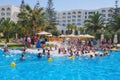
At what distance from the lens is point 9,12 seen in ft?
320

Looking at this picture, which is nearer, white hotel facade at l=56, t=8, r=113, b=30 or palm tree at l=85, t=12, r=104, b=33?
palm tree at l=85, t=12, r=104, b=33

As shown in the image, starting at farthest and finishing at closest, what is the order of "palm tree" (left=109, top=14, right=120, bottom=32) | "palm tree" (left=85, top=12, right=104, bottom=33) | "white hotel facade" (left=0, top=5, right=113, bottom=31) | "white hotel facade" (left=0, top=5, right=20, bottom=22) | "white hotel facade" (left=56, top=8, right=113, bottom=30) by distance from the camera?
"white hotel facade" (left=56, top=8, right=113, bottom=30), "white hotel facade" (left=0, top=5, right=113, bottom=31), "white hotel facade" (left=0, top=5, right=20, bottom=22), "palm tree" (left=85, top=12, right=104, bottom=33), "palm tree" (left=109, top=14, right=120, bottom=32)

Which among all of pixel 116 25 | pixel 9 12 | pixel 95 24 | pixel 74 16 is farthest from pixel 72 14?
pixel 116 25

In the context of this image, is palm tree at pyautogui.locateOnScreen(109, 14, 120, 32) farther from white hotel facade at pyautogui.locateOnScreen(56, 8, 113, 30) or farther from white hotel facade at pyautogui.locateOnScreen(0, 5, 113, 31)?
white hotel facade at pyautogui.locateOnScreen(56, 8, 113, 30)

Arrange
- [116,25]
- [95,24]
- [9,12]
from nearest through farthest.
Answer: [116,25]
[95,24]
[9,12]

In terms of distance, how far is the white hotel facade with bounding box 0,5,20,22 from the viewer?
318 feet

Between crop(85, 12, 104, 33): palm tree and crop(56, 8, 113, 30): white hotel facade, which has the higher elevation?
crop(56, 8, 113, 30): white hotel facade

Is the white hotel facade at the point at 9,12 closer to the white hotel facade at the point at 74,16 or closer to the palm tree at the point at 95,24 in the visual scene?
the white hotel facade at the point at 74,16

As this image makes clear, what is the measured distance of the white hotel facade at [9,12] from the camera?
96.8m

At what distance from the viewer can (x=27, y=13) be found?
123 ft

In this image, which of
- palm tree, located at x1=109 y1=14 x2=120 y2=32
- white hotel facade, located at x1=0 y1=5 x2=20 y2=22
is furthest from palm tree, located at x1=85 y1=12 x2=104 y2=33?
white hotel facade, located at x1=0 y1=5 x2=20 y2=22

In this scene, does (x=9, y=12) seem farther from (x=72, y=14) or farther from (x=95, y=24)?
(x=95, y=24)

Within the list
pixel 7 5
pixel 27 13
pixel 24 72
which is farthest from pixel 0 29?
pixel 7 5

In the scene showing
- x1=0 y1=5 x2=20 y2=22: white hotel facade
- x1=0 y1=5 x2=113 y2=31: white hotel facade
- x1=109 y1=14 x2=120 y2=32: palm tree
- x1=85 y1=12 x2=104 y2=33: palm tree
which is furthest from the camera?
x1=0 y1=5 x2=113 y2=31: white hotel facade
